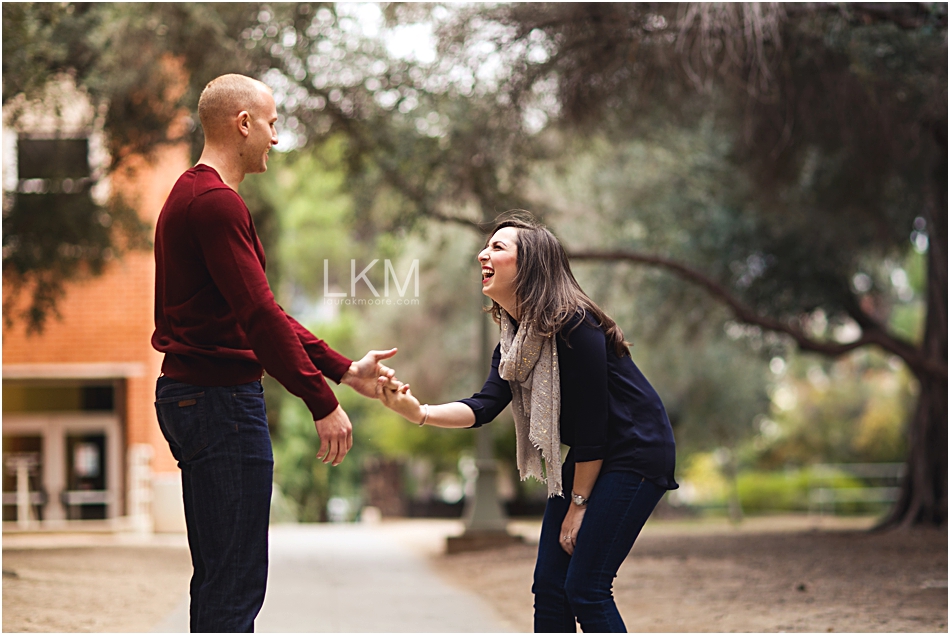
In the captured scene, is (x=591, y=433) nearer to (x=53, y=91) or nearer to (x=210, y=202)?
(x=210, y=202)

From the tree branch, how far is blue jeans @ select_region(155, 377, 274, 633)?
8.34 m

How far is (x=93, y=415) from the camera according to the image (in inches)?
773

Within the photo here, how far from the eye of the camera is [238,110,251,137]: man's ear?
328cm

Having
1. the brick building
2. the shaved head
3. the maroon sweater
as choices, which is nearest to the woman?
the maroon sweater

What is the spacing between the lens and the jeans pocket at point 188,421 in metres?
3.13

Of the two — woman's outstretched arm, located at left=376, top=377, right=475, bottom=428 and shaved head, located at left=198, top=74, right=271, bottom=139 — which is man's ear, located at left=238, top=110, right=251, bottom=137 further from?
woman's outstretched arm, located at left=376, top=377, right=475, bottom=428

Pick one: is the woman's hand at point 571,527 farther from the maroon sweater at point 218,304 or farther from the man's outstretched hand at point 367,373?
the maroon sweater at point 218,304

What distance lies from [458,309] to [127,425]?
24.1ft

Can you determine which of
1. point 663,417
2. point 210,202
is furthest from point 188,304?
point 663,417

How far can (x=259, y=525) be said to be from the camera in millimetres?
3166

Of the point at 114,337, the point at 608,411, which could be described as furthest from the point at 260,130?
the point at 114,337

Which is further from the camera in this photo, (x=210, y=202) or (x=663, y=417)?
(x=663, y=417)

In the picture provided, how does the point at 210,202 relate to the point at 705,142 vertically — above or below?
below

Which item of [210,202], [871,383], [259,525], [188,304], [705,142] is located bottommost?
[871,383]
